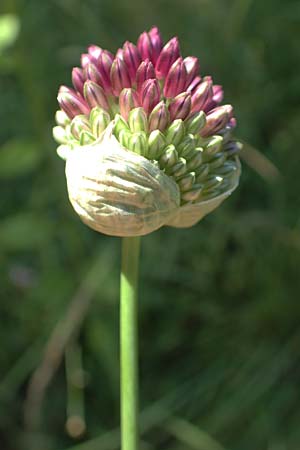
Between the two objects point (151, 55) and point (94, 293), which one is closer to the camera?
point (151, 55)

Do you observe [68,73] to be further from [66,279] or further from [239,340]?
[239,340]

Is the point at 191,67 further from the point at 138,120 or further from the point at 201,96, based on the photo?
the point at 138,120

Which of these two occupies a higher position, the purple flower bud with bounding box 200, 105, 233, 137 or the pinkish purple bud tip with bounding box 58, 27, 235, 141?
the pinkish purple bud tip with bounding box 58, 27, 235, 141

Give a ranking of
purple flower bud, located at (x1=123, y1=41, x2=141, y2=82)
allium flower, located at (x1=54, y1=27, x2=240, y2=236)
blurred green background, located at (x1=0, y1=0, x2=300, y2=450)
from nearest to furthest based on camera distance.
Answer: allium flower, located at (x1=54, y1=27, x2=240, y2=236) → purple flower bud, located at (x1=123, y1=41, x2=141, y2=82) → blurred green background, located at (x1=0, y1=0, x2=300, y2=450)

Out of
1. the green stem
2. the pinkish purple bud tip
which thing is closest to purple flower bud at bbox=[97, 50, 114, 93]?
the pinkish purple bud tip

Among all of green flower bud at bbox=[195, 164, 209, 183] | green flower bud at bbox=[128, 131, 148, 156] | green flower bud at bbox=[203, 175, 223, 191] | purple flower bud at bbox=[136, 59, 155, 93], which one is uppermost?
purple flower bud at bbox=[136, 59, 155, 93]

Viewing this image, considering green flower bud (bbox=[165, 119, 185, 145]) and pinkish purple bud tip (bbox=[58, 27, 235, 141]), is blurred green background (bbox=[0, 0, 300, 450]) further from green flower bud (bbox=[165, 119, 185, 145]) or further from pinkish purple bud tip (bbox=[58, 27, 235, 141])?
green flower bud (bbox=[165, 119, 185, 145])

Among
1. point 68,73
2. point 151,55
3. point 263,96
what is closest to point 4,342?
point 68,73
